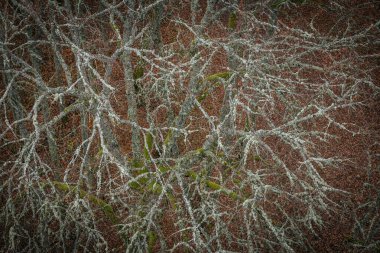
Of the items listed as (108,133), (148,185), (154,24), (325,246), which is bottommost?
(325,246)

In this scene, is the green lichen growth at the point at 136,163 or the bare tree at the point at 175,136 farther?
the green lichen growth at the point at 136,163

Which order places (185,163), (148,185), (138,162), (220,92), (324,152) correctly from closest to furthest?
(148,185)
(185,163)
(138,162)
(324,152)
(220,92)

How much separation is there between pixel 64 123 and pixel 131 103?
16.6 ft

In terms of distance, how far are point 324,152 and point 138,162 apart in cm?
596

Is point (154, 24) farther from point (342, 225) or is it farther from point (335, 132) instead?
point (335, 132)

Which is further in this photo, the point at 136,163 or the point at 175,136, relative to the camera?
the point at 136,163

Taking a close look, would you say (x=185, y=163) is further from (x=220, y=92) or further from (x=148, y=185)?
(x=220, y=92)

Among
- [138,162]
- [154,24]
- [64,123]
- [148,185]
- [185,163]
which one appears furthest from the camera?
[64,123]

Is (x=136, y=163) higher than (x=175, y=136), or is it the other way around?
(x=175, y=136)

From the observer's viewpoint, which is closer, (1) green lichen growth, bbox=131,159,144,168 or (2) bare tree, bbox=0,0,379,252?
(2) bare tree, bbox=0,0,379,252

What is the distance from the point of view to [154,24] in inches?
289

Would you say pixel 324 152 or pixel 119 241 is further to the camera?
pixel 324 152

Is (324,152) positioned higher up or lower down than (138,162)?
lower down

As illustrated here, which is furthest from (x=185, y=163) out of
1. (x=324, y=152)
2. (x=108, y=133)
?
(x=324, y=152)
